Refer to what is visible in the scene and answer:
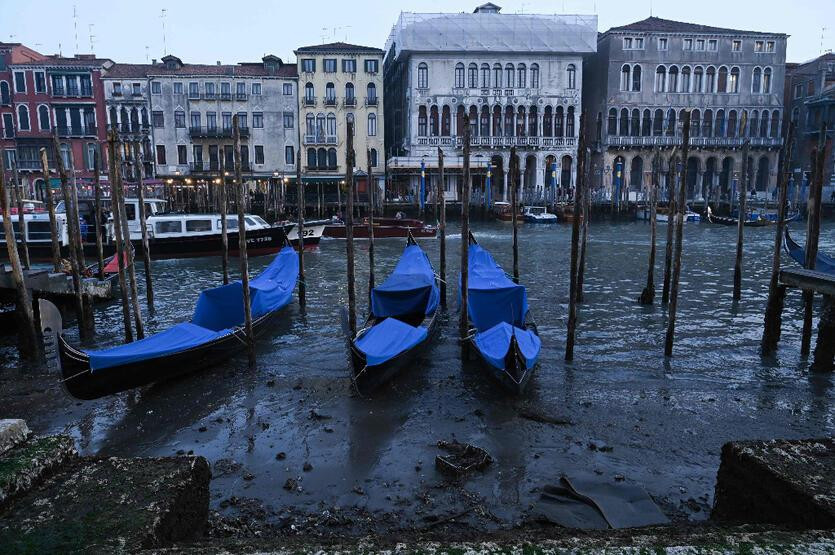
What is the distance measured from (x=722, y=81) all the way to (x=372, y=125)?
23.2 meters

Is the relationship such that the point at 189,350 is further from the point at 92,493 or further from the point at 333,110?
the point at 333,110

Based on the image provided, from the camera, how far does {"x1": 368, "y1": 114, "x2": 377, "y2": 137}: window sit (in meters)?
35.8

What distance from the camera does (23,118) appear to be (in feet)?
112

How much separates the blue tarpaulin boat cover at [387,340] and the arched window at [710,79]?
1495 inches

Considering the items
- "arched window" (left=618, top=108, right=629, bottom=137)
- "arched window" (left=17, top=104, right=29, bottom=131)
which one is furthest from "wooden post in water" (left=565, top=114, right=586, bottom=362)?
"arched window" (left=17, top=104, right=29, bottom=131)

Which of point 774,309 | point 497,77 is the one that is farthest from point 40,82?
point 774,309

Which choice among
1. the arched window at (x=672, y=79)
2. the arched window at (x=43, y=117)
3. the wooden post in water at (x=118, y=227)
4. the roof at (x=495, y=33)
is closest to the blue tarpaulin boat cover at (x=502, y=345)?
the wooden post in water at (x=118, y=227)

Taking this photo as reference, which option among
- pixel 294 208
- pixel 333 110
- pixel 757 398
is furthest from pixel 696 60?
pixel 757 398

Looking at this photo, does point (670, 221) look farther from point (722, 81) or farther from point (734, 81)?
point (734, 81)

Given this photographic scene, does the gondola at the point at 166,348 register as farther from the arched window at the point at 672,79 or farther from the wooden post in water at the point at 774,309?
the arched window at the point at 672,79

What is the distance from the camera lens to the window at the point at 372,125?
35.8 metres

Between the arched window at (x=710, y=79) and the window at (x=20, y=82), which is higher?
the arched window at (x=710, y=79)

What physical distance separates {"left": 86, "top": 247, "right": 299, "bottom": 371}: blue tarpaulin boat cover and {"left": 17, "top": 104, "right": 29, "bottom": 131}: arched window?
30.1 m

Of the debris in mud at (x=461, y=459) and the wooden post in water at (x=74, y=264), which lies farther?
the wooden post in water at (x=74, y=264)
